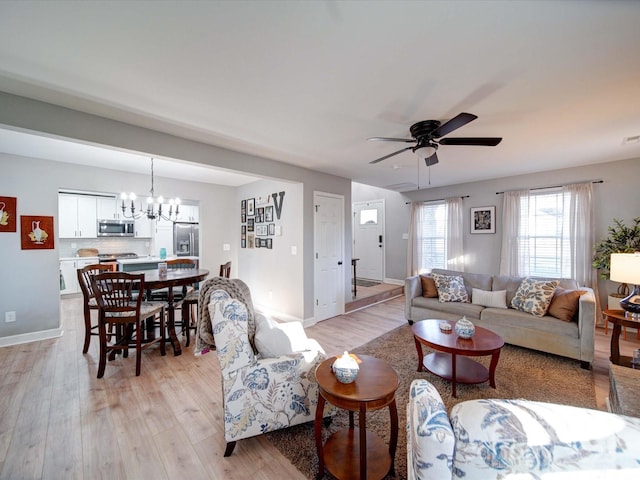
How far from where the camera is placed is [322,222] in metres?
4.43

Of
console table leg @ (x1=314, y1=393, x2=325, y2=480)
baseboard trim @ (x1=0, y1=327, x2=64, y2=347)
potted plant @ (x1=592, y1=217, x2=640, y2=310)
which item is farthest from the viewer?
potted plant @ (x1=592, y1=217, x2=640, y2=310)

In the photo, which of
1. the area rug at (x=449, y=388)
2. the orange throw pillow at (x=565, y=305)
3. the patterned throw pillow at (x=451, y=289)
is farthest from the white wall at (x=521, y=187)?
the area rug at (x=449, y=388)

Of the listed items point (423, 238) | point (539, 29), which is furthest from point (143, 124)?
point (423, 238)

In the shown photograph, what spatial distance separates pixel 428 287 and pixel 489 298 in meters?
0.80

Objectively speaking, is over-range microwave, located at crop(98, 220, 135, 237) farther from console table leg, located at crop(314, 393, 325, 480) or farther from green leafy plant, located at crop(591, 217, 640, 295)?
green leafy plant, located at crop(591, 217, 640, 295)

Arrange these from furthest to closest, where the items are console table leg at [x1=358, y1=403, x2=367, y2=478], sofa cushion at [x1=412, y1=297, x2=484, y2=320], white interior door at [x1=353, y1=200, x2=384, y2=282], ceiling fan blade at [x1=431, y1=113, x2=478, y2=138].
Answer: white interior door at [x1=353, y1=200, x2=384, y2=282], sofa cushion at [x1=412, y1=297, x2=484, y2=320], ceiling fan blade at [x1=431, y1=113, x2=478, y2=138], console table leg at [x1=358, y1=403, x2=367, y2=478]

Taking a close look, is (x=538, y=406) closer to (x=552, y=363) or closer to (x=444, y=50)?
(x=444, y=50)

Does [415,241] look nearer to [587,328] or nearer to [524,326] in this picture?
[524,326]

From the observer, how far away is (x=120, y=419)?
2.01 m

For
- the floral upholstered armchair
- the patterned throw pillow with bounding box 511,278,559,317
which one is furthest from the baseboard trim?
the patterned throw pillow with bounding box 511,278,559,317

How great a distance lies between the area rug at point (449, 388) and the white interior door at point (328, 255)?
1202mm

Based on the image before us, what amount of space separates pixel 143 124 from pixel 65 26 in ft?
3.80

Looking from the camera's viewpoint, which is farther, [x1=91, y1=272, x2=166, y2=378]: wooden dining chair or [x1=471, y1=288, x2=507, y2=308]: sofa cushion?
[x1=471, y1=288, x2=507, y2=308]: sofa cushion

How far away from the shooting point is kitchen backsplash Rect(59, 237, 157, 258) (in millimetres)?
5977
